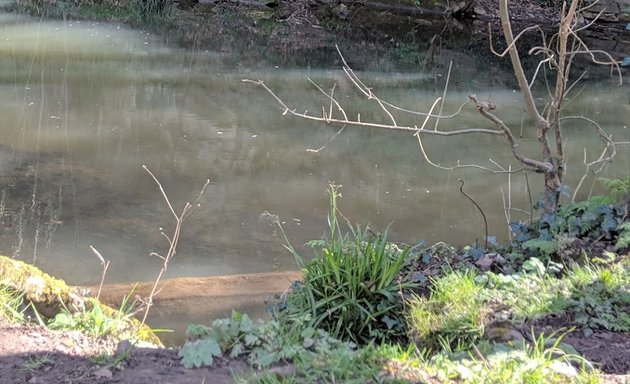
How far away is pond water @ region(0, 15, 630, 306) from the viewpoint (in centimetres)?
462

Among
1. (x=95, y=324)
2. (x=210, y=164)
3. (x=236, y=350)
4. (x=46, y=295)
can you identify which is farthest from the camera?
(x=210, y=164)

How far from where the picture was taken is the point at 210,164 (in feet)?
19.6

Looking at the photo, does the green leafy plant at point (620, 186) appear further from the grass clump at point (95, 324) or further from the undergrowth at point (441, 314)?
the grass clump at point (95, 324)

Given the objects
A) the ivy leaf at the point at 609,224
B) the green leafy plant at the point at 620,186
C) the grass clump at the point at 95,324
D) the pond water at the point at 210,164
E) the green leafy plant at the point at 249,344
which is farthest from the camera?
the pond water at the point at 210,164

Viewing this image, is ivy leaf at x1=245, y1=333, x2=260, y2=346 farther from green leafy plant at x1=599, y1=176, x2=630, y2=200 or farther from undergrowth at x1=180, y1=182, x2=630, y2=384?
green leafy plant at x1=599, y1=176, x2=630, y2=200

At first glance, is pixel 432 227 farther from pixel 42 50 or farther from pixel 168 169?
pixel 42 50

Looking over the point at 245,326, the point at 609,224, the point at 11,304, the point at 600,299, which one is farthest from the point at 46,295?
the point at 609,224

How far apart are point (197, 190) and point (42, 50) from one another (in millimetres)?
5151

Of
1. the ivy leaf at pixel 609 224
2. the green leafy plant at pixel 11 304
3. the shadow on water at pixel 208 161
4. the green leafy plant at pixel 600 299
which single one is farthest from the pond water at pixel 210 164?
the green leafy plant at pixel 600 299

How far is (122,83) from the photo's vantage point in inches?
318

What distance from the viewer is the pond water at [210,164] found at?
4617 mm

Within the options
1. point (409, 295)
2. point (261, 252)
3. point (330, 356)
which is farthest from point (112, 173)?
point (330, 356)

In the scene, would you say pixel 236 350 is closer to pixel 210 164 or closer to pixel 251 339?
pixel 251 339

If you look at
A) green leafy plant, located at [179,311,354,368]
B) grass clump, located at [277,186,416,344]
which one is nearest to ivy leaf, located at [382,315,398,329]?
grass clump, located at [277,186,416,344]
